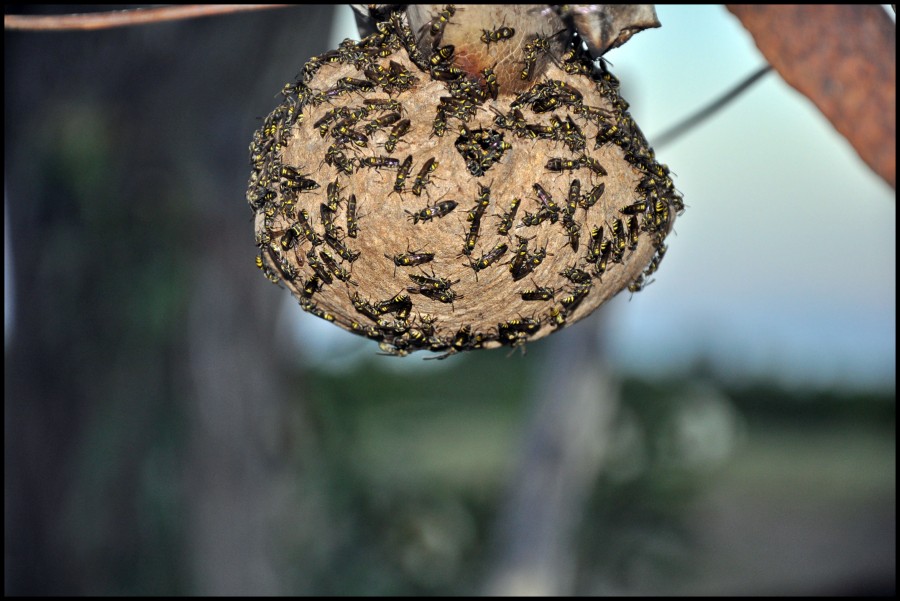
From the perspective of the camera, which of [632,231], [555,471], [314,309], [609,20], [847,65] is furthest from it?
[555,471]

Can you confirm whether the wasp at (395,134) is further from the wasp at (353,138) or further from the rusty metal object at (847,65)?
the rusty metal object at (847,65)

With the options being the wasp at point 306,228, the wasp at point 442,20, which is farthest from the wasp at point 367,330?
the wasp at point 442,20

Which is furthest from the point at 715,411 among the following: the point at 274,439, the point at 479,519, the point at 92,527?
the point at 92,527

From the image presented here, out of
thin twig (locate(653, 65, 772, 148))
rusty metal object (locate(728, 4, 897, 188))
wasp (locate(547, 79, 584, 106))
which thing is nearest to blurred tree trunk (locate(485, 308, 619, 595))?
thin twig (locate(653, 65, 772, 148))

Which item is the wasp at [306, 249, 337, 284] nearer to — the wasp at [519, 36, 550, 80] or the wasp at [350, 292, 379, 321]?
the wasp at [350, 292, 379, 321]

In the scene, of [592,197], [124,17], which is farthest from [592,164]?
[124,17]

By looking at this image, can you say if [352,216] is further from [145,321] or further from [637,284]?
[145,321]
